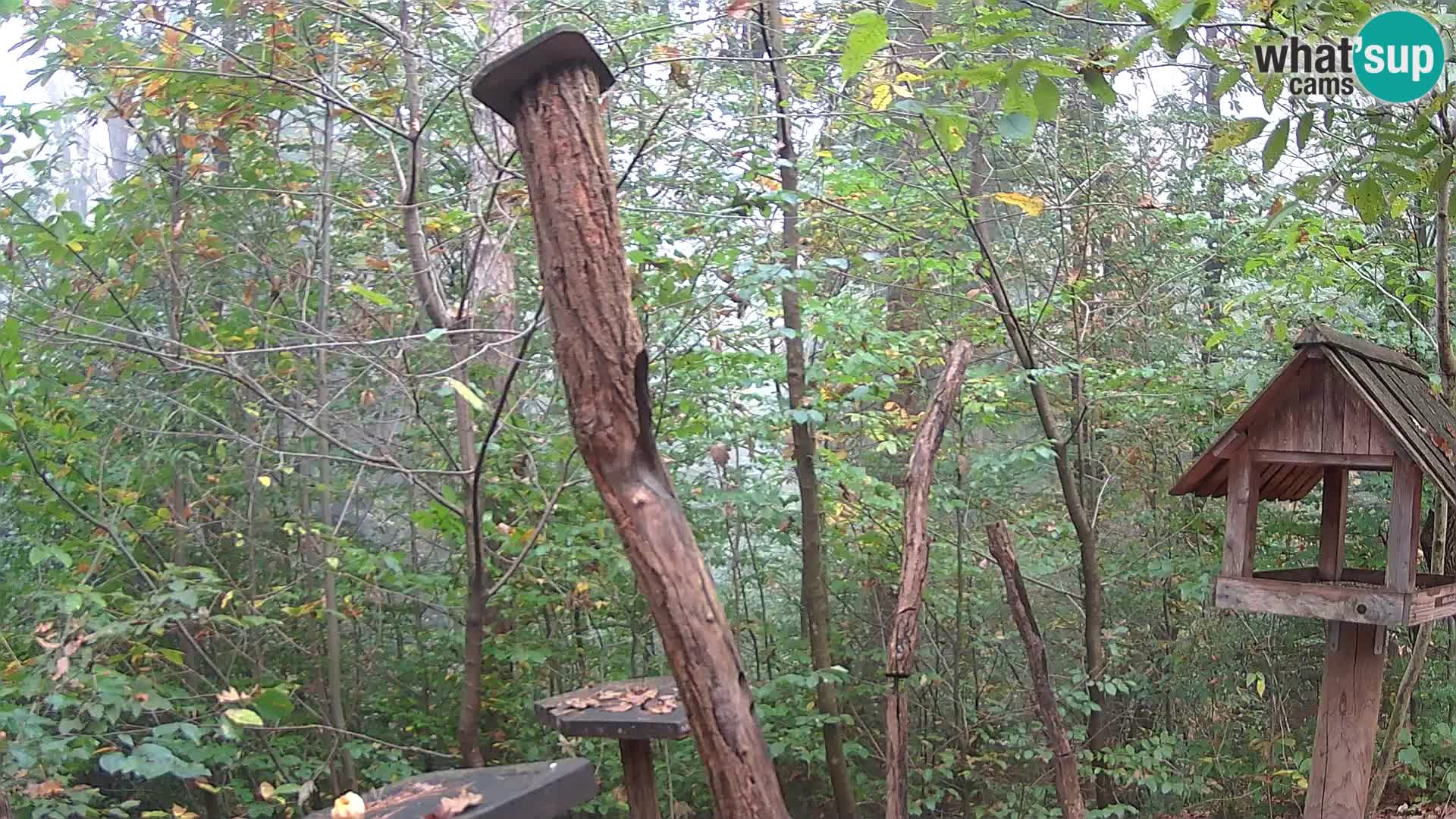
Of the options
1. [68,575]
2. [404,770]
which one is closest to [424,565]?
[404,770]

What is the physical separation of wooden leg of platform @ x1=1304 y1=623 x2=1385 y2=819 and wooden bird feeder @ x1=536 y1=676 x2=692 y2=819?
170 centimetres

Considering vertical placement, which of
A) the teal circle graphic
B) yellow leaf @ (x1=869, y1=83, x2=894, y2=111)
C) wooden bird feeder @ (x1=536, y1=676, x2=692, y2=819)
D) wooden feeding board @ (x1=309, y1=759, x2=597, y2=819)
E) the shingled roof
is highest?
yellow leaf @ (x1=869, y1=83, x2=894, y2=111)

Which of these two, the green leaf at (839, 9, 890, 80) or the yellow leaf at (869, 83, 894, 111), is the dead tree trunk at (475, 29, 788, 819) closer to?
the green leaf at (839, 9, 890, 80)

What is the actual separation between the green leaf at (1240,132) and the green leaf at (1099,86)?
382 mm

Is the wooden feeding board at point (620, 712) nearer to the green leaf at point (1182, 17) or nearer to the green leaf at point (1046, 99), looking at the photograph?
the green leaf at point (1046, 99)

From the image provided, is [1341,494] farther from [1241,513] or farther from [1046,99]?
[1046,99]

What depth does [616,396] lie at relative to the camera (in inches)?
70.9

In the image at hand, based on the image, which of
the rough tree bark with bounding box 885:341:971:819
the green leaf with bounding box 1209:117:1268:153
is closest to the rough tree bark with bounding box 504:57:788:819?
the rough tree bark with bounding box 885:341:971:819

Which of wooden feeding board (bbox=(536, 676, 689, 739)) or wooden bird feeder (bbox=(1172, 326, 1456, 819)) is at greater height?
wooden bird feeder (bbox=(1172, 326, 1456, 819))

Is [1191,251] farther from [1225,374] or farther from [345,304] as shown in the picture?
[345,304]

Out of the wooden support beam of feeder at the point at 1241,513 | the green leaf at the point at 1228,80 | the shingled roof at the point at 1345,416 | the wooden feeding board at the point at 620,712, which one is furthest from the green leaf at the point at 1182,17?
the wooden feeding board at the point at 620,712

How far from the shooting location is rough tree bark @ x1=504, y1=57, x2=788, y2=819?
1.76 meters

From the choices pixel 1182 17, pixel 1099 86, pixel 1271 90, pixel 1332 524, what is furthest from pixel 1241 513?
pixel 1182 17

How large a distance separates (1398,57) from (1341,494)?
113cm
